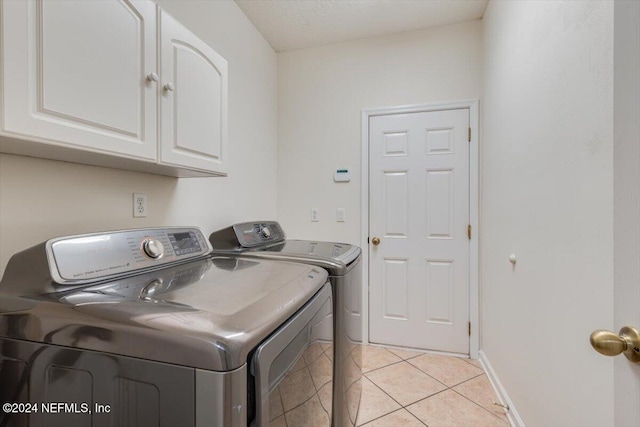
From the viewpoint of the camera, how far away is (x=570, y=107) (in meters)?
1.10

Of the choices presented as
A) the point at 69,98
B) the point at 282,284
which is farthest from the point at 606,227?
the point at 69,98

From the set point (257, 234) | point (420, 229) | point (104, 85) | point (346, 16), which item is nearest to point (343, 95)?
point (346, 16)

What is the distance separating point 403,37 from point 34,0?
2.53 m

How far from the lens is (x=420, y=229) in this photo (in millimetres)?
2545

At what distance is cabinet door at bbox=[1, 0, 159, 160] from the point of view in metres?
0.68

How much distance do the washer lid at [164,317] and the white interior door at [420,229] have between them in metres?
1.84

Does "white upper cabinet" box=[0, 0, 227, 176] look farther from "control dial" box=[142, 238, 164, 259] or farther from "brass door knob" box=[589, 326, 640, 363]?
"brass door knob" box=[589, 326, 640, 363]

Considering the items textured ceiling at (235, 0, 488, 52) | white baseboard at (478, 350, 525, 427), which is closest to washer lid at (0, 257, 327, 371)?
white baseboard at (478, 350, 525, 427)

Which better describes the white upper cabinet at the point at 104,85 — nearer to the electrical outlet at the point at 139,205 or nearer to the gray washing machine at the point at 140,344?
the electrical outlet at the point at 139,205

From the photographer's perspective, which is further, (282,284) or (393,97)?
(393,97)

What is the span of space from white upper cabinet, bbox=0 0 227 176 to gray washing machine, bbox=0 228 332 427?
0.97 feet

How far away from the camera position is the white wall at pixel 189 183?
958mm

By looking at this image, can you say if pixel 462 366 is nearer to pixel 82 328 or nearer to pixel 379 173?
pixel 379 173

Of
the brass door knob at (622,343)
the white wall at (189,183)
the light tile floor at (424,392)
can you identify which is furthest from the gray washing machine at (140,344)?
the light tile floor at (424,392)
